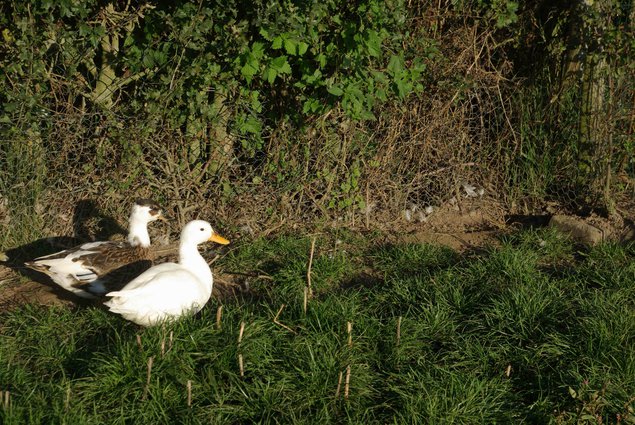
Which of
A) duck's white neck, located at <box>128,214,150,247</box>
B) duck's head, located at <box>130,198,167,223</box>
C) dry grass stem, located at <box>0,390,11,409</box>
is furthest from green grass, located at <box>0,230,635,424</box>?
duck's head, located at <box>130,198,167,223</box>

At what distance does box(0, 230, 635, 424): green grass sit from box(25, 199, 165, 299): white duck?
22cm

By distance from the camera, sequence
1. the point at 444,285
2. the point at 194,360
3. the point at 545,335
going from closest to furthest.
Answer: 1. the point at 194,360
2. the point at 545,335
3. the point at 444,285

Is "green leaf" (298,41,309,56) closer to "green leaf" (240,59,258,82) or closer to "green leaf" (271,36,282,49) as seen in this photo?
"green leaf" (271,36,282,49)

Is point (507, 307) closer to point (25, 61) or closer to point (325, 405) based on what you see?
point (325, 405)

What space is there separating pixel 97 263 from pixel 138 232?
0.49 m

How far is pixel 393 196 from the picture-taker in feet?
23.6

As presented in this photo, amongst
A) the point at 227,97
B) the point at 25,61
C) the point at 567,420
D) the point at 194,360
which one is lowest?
the point at 567,420

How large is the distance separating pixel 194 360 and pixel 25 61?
308cm

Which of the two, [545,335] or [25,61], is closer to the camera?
[545,335]

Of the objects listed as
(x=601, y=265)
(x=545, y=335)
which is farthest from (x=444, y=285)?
(x=601, y=265)

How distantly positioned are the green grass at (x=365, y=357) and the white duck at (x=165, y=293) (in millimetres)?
153

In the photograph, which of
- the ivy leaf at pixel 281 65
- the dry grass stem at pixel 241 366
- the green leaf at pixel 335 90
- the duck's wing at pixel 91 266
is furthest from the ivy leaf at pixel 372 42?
the dry grass stem at pixel 241 366

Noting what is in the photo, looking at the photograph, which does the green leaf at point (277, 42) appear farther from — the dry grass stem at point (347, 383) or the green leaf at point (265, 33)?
the dry grass stem at point (347, 383)

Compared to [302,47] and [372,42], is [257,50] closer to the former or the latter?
[302,47]
